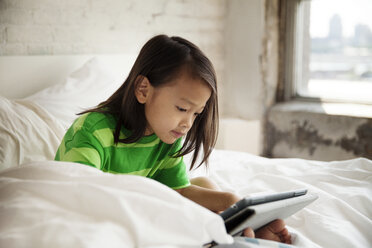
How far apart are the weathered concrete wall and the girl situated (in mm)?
1780

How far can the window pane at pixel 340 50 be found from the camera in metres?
2.97

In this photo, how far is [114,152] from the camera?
3.98 ft

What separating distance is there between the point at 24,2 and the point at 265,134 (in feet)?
6.55

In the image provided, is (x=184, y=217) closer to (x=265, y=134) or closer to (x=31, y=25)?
(x=31, y=25)

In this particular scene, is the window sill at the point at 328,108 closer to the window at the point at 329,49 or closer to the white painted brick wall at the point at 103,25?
the window at the point at 329,49

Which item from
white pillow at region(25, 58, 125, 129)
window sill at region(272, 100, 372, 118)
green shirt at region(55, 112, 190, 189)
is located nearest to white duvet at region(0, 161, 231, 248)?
green shirt at region(55, 112, 190, 189)

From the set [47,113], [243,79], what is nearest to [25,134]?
[47,113]

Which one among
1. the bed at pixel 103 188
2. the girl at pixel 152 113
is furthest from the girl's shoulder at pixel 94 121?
the bed at pixel 103 188

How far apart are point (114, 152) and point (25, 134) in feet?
1.16

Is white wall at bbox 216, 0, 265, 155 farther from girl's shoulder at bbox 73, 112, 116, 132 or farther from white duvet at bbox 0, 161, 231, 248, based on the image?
white duvet at bbox 0, 161, 231, 248

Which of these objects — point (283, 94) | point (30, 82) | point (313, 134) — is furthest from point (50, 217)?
point (283, 94)

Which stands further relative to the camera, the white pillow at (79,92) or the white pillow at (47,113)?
the white pillow at (79,92)

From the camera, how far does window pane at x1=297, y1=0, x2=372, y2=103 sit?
297 cm

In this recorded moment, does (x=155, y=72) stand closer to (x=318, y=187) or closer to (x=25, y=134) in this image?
(x=25, y=134)
